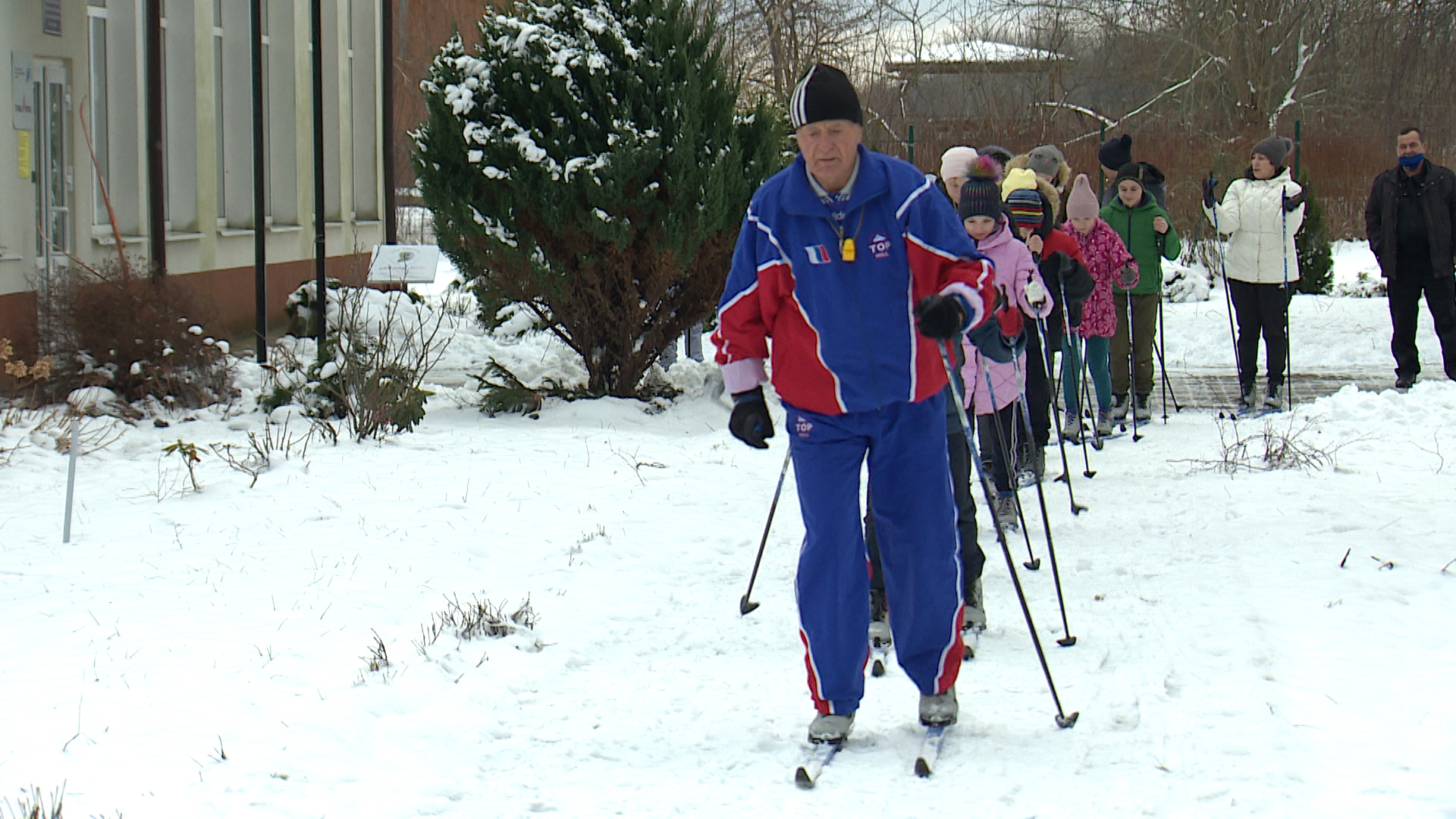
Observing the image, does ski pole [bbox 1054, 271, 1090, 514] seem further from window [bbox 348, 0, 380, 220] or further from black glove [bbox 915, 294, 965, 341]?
window [bbox 348, 0, 380, 220]

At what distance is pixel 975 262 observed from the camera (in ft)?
13.4

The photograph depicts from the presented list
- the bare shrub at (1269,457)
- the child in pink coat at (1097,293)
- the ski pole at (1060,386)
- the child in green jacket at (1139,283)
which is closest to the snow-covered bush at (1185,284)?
the child in green jacket at (1139,283)

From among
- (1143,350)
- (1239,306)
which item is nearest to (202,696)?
(1143,350)

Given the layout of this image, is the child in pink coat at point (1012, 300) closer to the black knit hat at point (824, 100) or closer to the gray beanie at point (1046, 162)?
A: the black knit hat at point (824, 100)

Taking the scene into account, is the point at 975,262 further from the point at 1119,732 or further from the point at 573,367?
the point at 573,367

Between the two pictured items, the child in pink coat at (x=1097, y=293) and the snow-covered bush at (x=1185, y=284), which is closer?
the child in pink coat at (x=1097, y=293)

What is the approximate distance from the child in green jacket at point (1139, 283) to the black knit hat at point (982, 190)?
4.80 metres

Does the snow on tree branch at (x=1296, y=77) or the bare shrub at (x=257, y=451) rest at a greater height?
the snow on tree branch at (x=1296, y=77)

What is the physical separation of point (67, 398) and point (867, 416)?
7.41 meters

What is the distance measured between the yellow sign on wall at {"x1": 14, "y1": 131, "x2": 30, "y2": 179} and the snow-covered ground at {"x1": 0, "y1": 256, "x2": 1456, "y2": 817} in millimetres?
3476

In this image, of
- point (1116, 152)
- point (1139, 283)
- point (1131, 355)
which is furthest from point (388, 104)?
point (1131, 355)

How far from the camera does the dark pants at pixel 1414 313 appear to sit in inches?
465

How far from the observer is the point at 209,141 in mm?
14414

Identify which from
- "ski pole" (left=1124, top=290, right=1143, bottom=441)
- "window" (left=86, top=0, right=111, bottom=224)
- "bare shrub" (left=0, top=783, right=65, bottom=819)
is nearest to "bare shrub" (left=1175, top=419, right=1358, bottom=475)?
"ski pole" (left=1124, top=290, right=1143, bottom=441)
